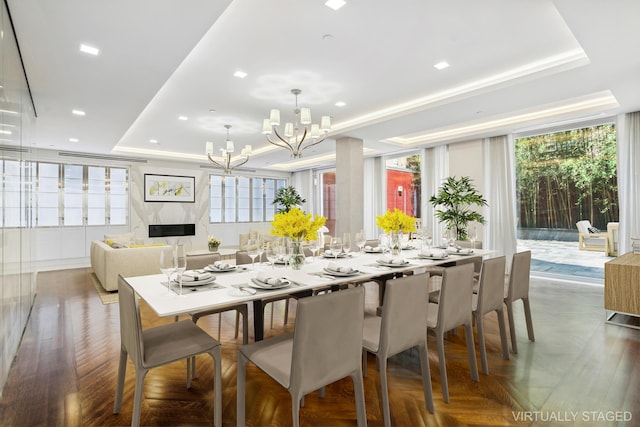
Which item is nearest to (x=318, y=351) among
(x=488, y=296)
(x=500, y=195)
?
(x=488, y=296)

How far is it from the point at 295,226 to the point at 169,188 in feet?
25.5

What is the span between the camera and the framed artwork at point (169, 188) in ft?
28.7

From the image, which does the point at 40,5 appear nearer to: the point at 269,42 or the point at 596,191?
the point at 269,42

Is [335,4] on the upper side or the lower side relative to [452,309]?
upper

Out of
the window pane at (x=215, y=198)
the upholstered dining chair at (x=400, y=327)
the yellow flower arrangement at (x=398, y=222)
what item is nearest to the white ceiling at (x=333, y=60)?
the yellow flower arrangement at (x=398, y=222)

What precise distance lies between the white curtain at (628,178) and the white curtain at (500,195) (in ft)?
5.05

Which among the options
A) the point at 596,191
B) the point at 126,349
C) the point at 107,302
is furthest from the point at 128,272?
the point at 596,191

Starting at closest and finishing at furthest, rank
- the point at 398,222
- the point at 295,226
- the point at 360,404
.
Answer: the point at 360,404, the point at 295,226, the point at 398,222

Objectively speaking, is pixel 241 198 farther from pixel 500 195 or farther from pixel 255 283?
pixel 255 283

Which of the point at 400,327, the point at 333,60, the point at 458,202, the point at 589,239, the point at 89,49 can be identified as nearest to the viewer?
the point at 400,327

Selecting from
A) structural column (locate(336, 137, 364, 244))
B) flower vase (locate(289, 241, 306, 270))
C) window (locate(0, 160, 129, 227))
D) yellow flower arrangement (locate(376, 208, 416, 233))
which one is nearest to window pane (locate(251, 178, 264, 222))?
window (locate(0, 160, 129, 227))

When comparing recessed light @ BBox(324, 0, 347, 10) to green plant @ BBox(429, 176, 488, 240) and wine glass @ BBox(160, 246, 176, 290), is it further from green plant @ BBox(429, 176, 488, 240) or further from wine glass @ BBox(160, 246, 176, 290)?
green plant @ BBox(429, 176, 488, 240)

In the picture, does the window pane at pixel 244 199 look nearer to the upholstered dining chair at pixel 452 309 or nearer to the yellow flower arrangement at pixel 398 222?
the yellow flower arrangement at pixel 398 222

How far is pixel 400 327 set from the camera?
1946 millimetres
